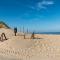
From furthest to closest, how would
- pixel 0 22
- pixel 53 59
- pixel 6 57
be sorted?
pixel 0 22 < pixel 6 57 < pixel 53 59

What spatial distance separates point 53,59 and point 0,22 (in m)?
28.0

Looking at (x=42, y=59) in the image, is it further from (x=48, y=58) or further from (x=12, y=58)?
A: (x=12, y=58)

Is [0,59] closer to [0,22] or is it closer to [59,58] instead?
[59,58]

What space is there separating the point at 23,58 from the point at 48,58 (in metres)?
1.63

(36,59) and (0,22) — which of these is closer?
(36,59)

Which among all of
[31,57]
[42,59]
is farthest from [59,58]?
[31,57]

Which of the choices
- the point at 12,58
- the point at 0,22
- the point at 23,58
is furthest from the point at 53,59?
the point at 0,22

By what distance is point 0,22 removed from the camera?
3600 centimetres

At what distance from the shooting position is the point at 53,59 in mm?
9562

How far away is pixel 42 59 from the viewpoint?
973 cm

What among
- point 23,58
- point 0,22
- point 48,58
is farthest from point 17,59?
point 0,22

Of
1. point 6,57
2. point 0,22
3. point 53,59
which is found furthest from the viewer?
point 0,22

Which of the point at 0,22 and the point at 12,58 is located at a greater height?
the point at 0,22

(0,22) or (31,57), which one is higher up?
(0,22)
